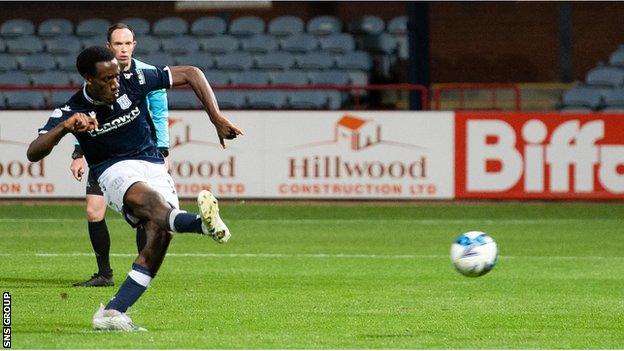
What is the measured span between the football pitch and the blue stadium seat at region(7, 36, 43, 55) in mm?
7975

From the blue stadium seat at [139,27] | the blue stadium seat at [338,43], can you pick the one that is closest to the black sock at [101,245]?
the blue stadium seat at [338,43]

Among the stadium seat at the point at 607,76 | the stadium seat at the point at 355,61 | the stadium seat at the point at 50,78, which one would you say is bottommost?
the stadium seat at the point at 607,76

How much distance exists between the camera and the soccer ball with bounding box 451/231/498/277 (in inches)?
361

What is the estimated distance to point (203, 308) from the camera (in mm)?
10203

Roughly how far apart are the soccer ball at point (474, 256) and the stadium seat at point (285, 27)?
744 inches

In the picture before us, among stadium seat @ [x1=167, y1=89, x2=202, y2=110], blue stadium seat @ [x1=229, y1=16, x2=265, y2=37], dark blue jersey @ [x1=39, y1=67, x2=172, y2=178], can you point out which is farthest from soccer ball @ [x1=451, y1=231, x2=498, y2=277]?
blue stadium seat @ [x1=229, y1=16, x2=265, y2=37]

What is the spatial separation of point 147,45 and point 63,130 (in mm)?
19351

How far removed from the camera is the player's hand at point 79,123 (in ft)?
27.2

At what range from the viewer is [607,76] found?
2575 centimetres

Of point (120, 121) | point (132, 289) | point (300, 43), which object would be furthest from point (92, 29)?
point (132, 289)

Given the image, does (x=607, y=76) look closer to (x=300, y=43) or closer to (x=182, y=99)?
(x=300, y=43)

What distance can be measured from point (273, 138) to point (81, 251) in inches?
263

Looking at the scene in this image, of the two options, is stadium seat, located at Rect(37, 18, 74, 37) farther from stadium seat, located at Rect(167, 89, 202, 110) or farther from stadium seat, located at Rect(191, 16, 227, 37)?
stadium seat, located at Rect(167, 89, 202, 110)

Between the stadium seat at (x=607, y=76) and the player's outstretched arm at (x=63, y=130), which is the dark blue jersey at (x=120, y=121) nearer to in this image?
the player's outstretched arm at (x=63, y=130)
